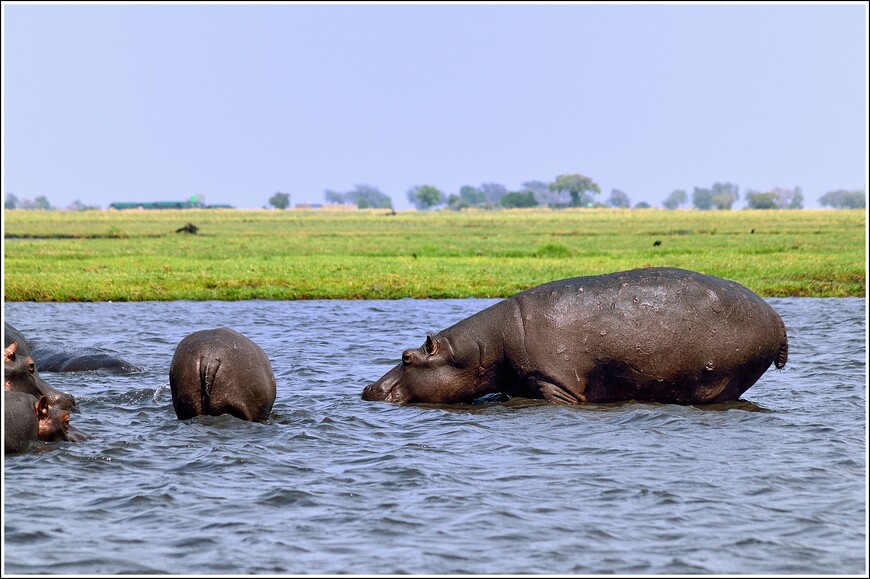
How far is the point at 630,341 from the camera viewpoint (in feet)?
34.2

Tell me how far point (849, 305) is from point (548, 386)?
1044cm

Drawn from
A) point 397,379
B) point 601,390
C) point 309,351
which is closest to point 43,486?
point 397,379

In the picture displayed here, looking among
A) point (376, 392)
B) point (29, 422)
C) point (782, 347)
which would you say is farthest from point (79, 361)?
point (782, 347)

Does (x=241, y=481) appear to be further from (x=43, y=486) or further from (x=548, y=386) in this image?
(x=548, y=386)

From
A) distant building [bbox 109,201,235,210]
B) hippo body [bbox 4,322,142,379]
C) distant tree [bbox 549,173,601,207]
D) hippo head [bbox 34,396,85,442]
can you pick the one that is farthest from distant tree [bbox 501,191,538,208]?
hippo head [bbox 34,396,85,442]

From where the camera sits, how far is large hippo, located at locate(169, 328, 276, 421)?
923cm

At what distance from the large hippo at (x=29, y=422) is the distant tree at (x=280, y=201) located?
164379mm

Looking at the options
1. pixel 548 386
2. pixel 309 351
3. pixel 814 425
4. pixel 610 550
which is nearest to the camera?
pixel 610 550

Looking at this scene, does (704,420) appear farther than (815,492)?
Yes

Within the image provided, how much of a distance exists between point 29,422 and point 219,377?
1481 mm

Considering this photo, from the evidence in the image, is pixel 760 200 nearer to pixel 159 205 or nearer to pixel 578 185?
pixel 578 185

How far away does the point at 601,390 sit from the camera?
10672 mm

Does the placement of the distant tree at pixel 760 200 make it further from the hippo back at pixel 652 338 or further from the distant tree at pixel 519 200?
the hippo back at pixel 652 338

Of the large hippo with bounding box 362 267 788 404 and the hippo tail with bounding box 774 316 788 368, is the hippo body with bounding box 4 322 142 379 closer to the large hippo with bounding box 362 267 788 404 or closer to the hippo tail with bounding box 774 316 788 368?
the large hippo with bounding box 362 267 788 404
